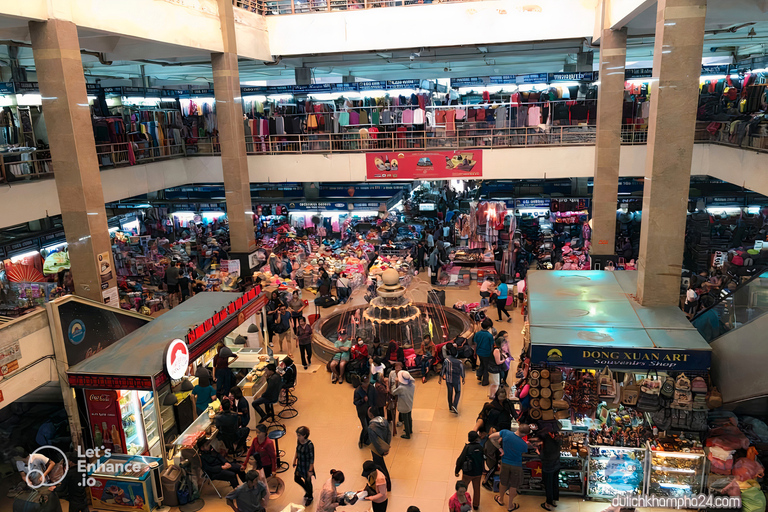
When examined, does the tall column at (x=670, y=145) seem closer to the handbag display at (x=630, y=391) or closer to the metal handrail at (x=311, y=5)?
the handbag display at (x=630, y=391)

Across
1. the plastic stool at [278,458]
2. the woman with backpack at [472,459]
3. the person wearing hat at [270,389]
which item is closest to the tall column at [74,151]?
the person wearing hat at [270,389]

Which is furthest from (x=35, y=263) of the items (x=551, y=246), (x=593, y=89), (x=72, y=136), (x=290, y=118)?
(x=593, y=89)

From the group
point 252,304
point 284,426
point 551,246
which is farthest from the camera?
point 551,246

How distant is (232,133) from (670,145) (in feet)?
39.1

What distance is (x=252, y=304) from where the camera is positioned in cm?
1144

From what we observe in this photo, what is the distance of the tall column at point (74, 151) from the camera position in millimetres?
10352

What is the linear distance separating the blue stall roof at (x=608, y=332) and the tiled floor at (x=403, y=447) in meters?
2.07

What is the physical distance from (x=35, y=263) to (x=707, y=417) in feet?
56.1

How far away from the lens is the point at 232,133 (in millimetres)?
16828

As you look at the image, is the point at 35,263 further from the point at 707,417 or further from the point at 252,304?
the point at 707,417

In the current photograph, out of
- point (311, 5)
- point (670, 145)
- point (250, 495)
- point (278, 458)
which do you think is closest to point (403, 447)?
point (278, 458)

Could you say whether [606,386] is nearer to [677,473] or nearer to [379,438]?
[677,473]

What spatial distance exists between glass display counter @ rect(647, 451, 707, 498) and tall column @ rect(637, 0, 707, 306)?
245 centimetres

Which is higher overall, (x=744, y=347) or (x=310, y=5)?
(x=310, y=5)
